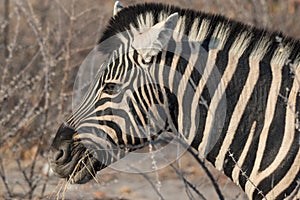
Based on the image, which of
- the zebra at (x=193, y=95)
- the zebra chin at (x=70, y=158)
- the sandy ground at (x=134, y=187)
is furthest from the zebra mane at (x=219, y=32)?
the sandy ground at (x=134, y=187)

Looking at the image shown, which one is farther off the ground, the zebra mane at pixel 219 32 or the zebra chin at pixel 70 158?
the zebra mane at pixel 219 32

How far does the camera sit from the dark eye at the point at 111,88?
519 centimetres

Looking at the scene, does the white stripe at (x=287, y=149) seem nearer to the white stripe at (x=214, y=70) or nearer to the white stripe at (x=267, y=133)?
the white stripe at (x=267, y=133)

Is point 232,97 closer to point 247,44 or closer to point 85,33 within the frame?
point 247,44

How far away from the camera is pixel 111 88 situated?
521 centimetres

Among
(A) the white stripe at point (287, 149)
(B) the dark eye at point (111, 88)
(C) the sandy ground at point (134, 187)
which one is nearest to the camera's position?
(A) the white stripe at point (287, 149)

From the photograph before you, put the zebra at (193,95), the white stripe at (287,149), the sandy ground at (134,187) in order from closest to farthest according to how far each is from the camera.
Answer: the white stripe at (287,149) → the zebra at (193,95) → the sandy ground at (134,187)

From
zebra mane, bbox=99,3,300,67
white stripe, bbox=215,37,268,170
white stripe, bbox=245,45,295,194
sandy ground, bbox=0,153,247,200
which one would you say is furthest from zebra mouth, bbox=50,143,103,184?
sandy ground, bbox=0,153,247,200

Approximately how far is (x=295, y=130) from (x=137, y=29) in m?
1.15

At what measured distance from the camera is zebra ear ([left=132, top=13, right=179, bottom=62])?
16.5 feet

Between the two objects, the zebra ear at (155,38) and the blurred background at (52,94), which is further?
the blurred background at (52,94)

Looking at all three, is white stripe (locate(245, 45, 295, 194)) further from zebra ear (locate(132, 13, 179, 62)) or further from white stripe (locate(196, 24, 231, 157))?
zebra ear (locate(132, 13, 179, 62))

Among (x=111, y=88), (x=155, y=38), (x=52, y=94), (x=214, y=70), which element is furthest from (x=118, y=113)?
(x=52, y=94)

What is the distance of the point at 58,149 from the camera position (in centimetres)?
515
